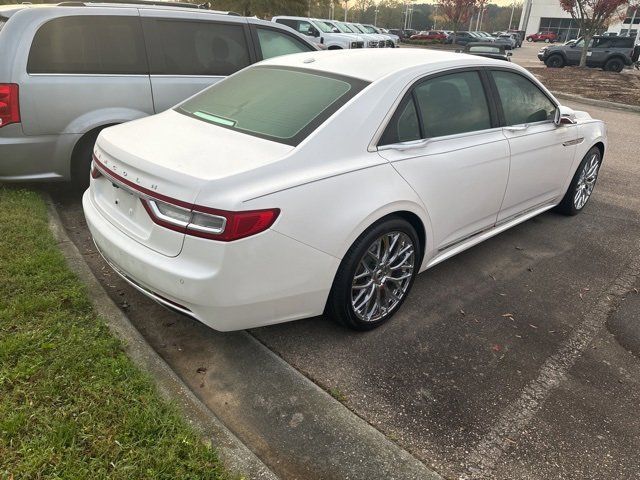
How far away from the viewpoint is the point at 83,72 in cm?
444

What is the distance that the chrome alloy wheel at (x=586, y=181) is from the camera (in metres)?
5.19

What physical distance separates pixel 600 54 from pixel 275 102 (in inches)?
1091

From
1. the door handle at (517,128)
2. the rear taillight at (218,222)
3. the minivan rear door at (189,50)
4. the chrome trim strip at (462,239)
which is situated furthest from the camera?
the minivan rear door at (189,50)

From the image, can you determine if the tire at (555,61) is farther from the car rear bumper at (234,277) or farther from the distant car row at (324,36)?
the car rear bumper at (234,277)

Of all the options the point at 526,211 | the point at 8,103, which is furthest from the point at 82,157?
the point at 526,211

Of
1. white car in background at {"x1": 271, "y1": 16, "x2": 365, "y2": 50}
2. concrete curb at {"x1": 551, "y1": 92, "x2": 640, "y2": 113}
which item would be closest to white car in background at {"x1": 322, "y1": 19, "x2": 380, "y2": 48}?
white car in background at {"x1": 271, "y1": 16, "x2": 365, "y2": 50}

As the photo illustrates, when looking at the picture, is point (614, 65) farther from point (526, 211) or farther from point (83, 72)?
point (83, 72)

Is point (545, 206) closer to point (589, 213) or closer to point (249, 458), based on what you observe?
point (589, 213)

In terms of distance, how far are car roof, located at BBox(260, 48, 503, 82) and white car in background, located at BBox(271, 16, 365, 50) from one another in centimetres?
1721

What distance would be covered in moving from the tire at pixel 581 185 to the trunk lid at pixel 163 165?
369 centimetres

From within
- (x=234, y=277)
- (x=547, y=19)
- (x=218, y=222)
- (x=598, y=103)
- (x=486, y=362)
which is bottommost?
(x=598, y=103)

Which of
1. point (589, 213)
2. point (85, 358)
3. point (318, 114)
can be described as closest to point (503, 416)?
point (318, 114)

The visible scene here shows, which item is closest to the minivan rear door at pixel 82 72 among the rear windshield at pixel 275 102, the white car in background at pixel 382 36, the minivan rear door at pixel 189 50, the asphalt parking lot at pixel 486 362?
the minivan rear door at pixel 189 50

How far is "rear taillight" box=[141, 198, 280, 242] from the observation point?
7.48 feet
